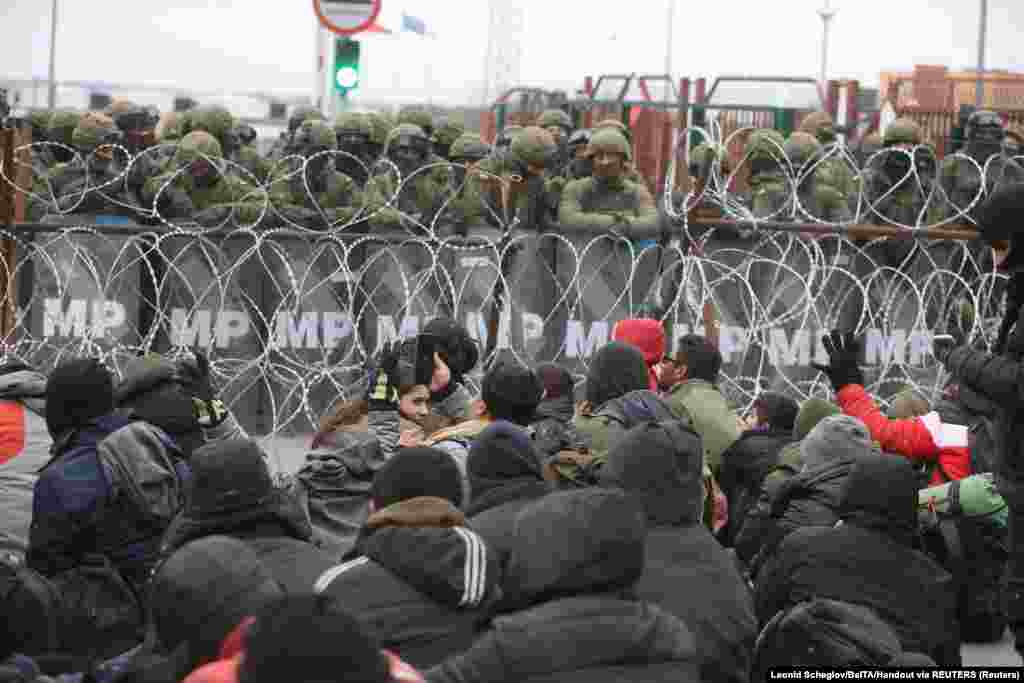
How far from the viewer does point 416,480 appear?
469cm

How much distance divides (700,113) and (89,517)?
11.4 metres

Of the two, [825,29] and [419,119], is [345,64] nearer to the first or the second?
[419,119]

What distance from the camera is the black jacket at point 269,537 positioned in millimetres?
4848

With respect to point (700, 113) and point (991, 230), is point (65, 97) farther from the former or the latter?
point (991, 230)

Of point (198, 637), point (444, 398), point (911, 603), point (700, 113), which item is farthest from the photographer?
point (700, 113)

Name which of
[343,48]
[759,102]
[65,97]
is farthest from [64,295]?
[65,97]

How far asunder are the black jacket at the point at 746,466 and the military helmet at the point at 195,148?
4.59 meters

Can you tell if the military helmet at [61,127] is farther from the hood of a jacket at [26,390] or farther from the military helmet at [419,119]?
the hood of a jacket at [26,390]

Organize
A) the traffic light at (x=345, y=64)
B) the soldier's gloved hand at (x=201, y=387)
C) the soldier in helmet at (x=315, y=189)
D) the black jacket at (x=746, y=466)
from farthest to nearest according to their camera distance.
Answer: the traffic light at (x=345, y=64) < the soldier in helmet at (x=315, y=189) < the black jacket at (x=746, y=466) < the soldier's gloved hand at (x=201, y=387)

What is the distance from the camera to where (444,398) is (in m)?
7.37

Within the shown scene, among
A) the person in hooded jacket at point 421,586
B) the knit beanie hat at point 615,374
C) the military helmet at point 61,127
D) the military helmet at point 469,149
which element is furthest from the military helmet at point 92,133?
the person in hooded jacket at point 421,586

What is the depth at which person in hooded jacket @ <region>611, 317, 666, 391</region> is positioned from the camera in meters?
8.14

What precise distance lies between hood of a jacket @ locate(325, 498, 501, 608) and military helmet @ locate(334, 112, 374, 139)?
8.48 m

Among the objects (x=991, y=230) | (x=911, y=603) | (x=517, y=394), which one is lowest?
(x=911, y=603)
